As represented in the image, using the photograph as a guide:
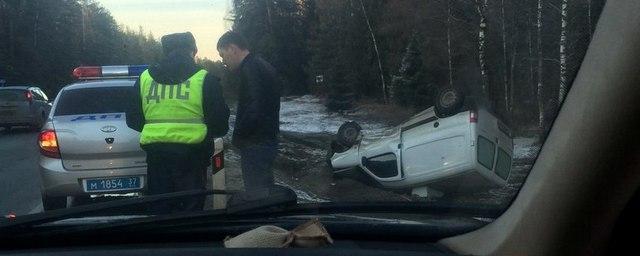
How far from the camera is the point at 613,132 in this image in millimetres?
1527

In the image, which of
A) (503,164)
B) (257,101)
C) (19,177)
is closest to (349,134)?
(503,164)

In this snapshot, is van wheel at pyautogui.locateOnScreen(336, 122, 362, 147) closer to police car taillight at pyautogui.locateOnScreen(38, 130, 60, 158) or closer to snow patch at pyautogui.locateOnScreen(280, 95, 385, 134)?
snow patch at pyautogui.locateOnScreen(280, 95, 385, 134)

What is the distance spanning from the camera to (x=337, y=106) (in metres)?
4.27

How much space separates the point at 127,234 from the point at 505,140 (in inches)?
43.6

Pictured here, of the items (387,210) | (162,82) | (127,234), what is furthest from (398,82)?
(162,82)

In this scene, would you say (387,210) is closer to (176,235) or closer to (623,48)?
(176,235)

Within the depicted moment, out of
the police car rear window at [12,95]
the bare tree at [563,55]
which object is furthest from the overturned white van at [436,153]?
the police car rear window at [12,95]

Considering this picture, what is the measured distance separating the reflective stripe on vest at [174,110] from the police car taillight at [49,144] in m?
2.27

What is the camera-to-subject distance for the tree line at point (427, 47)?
204 centimetres

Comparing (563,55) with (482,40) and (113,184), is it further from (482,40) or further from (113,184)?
(113,184)

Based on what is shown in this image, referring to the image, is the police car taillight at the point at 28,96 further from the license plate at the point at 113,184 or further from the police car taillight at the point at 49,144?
the license plate at the point at 113,184

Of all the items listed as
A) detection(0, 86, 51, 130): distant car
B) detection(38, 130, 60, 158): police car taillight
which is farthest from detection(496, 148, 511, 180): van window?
detection(0, 86, 51, 130): distant car

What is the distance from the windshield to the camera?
2314 millimetres

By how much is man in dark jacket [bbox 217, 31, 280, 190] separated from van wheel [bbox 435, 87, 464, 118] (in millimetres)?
2719
